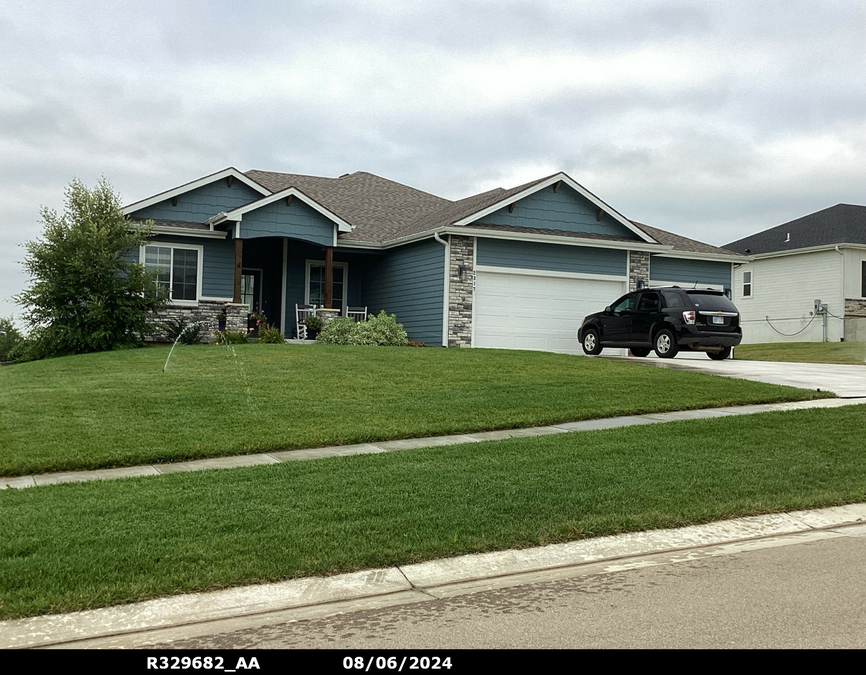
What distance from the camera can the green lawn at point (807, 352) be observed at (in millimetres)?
27448

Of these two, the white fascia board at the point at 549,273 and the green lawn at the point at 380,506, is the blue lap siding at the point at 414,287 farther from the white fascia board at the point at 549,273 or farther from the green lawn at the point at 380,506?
the green lawn at the point at 380,506

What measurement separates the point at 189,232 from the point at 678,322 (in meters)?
12.8

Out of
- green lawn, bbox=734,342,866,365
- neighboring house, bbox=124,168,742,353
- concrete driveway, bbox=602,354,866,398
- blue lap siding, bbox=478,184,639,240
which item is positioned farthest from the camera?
green lawn, bbox=734,342,866,365

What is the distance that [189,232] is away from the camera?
22.7 m

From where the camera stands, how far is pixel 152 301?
807 inches

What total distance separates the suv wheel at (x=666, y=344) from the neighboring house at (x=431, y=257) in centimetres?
378

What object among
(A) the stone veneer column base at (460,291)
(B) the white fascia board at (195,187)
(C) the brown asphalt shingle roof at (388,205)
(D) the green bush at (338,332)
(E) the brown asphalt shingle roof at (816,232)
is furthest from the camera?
(E) the brown asphalt shingle roof at (816,232)

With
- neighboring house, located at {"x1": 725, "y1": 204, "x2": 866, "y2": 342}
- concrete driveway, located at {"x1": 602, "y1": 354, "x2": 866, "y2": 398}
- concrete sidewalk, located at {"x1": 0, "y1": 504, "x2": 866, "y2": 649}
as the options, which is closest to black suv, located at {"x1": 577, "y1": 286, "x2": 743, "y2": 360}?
concrete driveway, located at {"x1": 602, "y1": 354, "x2": 866, "y2": 398}

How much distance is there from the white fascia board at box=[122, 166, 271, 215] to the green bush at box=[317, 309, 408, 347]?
4.58 m

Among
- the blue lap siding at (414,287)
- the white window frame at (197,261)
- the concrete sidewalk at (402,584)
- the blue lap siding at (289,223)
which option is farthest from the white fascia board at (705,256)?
the concrete sidewalk at (402,584)

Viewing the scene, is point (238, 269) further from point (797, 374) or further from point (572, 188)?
point (797, 374)

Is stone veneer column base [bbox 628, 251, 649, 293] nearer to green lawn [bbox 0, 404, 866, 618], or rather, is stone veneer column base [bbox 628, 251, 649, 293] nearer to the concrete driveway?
the concrete driveway

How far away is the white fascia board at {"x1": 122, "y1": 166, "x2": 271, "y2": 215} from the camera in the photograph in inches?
879

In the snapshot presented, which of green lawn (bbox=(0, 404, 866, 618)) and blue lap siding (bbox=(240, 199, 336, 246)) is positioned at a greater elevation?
blue lap siding (bbox=(240, 199, 336, 246))
